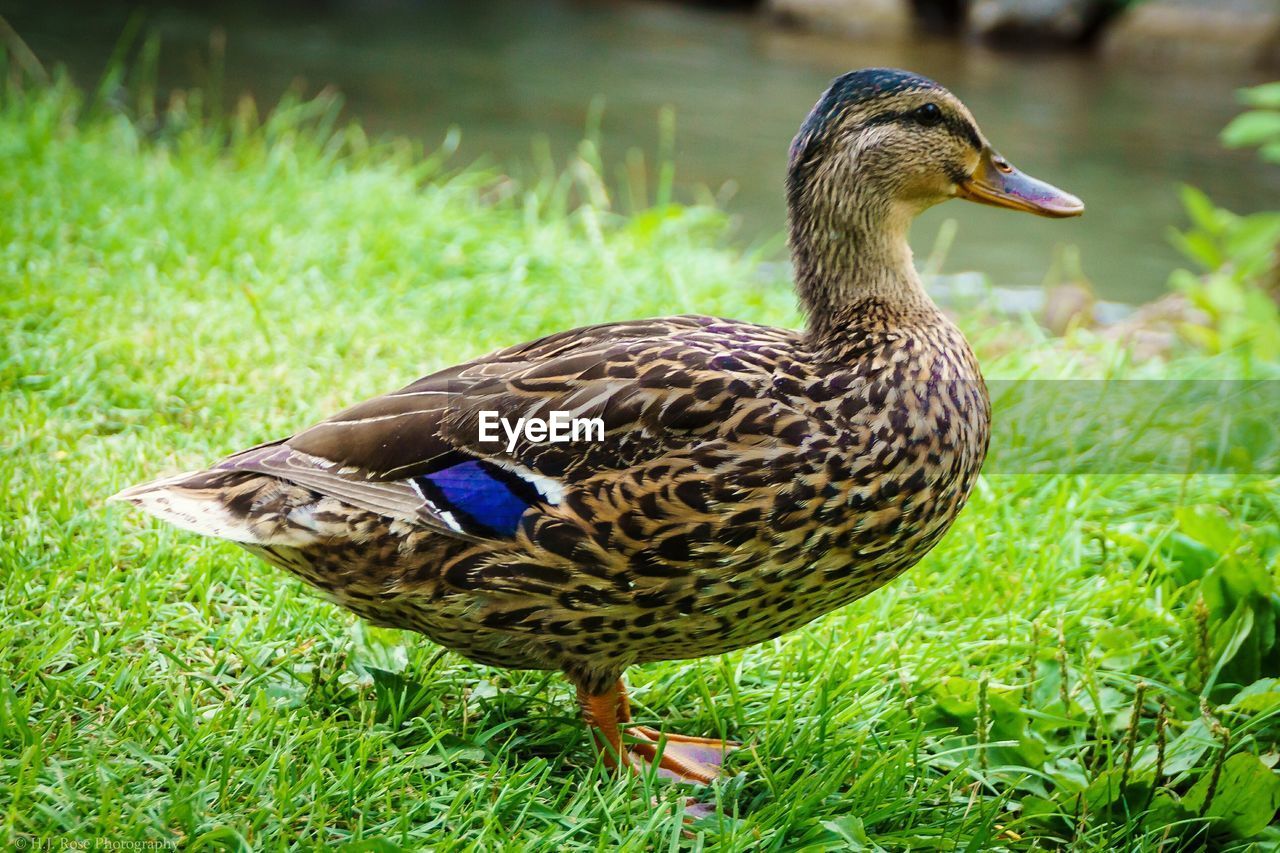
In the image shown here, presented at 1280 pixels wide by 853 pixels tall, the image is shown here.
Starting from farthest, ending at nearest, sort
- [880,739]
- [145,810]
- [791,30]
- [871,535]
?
[791,30], [880,739], [871,535], [145,810]

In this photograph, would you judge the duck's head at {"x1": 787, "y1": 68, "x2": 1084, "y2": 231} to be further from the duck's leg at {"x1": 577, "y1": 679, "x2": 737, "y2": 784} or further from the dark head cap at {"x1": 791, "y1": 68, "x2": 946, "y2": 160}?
the duck's leg at {"x1": 577, "y1": 679, "x2": 737, "y2": 784}

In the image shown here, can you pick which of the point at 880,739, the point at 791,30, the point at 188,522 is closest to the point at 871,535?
the point at 880,739

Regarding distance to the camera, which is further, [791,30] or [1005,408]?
[791,30]

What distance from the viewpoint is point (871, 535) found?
2082mm

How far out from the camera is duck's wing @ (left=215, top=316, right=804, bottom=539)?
210 cm

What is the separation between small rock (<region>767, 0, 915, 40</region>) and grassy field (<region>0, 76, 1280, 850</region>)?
1220 cm

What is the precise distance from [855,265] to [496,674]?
3.56 ft

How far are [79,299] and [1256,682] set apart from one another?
11.0 ft

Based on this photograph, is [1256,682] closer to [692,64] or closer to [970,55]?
[692,64]

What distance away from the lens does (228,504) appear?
7.31 ft

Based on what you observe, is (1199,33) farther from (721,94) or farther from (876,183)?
(876,183)

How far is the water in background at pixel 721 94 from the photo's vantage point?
7902mm

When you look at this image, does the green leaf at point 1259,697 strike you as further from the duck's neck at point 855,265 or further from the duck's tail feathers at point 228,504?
the duck's tail feathers at point 228,504

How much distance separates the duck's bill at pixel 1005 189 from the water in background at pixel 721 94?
376cm
